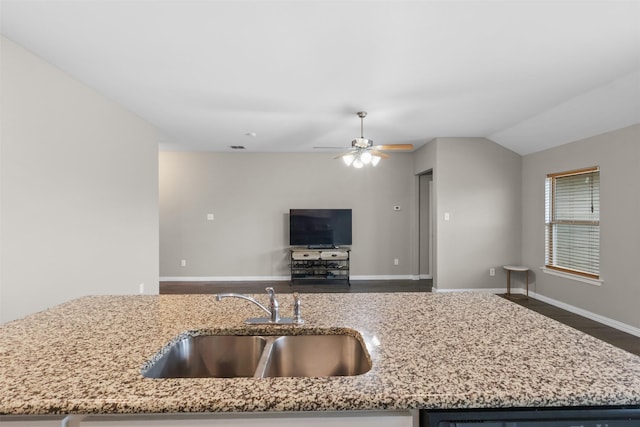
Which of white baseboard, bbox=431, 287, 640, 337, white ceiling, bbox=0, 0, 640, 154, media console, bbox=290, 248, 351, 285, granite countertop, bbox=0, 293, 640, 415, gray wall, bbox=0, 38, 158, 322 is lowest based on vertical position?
white baseboard, bbox=431, 287, 640, 337

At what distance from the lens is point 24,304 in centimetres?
240

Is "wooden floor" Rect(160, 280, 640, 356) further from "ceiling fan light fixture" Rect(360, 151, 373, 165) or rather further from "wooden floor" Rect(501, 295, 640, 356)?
"ceiling fan light fixture" Rect(360, 151, 373, 165)

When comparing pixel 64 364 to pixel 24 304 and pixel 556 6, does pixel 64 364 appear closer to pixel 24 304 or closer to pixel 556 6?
pixel 24 304

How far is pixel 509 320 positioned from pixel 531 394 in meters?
0.62

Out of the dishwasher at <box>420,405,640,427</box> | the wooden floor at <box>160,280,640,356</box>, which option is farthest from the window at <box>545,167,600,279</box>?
the dishwasher at <box>420,405,640,427</box>

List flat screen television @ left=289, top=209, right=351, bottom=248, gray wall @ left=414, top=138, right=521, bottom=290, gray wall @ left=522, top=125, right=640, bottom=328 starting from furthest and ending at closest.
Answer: flat screen television @ left=289, top=209, right=351, bottom=248 → gray wall @ left=414, top=138, right=521, bottom=290 → gray wall @ left=522, top=125, right=640, bottom=328

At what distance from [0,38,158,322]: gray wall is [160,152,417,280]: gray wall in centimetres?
202

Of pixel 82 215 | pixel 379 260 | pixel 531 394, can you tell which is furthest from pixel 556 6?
pixel 379 260

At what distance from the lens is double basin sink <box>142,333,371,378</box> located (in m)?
1.23

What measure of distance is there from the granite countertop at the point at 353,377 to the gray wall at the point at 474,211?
3.85m

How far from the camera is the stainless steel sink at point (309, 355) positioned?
4.09ft

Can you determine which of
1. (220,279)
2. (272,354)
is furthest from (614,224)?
(220,279)

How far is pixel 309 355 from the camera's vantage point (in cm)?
127

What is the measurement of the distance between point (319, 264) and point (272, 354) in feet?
16.0
